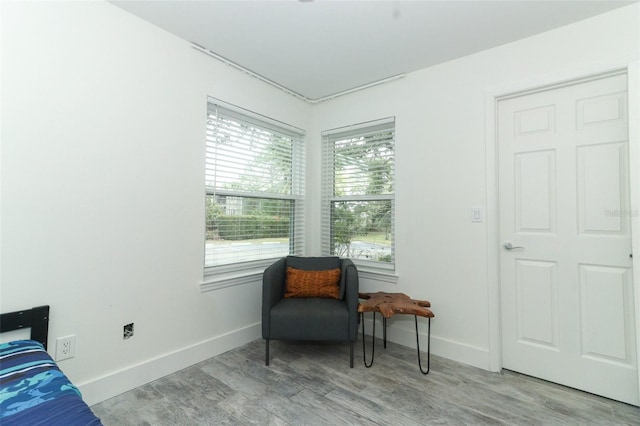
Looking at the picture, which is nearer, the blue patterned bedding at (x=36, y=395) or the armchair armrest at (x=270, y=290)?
the blue patterned bedding at (x=36, y=395)

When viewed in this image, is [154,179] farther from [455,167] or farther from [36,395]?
[455,167]

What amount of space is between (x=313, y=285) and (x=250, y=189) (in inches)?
41.9

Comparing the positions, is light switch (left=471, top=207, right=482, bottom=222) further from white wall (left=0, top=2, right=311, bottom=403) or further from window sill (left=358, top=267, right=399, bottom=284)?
white wall (left=0, top=2, right=311, bottom=403)

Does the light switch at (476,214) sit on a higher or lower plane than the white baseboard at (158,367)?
higher

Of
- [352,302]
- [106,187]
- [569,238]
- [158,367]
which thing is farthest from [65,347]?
[569,238]

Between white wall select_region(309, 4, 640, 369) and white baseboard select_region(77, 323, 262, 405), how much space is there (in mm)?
1364

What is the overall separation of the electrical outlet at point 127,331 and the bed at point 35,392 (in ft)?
1.74

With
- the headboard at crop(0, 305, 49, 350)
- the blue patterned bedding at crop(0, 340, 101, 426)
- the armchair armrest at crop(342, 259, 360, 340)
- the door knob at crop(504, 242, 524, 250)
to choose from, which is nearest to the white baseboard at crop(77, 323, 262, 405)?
the headboard at crop(0, 305, 49, 350)

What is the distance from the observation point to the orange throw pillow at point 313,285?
2.56 metres

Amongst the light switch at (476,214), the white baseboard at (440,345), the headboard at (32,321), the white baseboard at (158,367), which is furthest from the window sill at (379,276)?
→ the headboard at (32,321)

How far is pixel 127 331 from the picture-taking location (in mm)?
1937

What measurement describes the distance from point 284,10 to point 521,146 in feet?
6.32

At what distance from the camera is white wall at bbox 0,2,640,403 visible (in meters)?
1.59

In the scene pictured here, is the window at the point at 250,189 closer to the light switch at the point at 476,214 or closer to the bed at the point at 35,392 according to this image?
the bed at the point at 35,392
